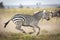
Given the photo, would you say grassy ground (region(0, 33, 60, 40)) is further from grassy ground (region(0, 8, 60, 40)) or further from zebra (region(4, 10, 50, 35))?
zebra (region(4, 10, 50, 35))

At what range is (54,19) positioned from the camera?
7.17 ft

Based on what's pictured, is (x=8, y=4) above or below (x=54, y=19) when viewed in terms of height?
above

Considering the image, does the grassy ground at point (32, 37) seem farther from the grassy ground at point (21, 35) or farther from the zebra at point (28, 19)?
the zebra at point (28, 19)

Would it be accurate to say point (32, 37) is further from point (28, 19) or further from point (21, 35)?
point (28, 19)

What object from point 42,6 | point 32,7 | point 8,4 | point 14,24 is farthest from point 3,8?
point 42,6

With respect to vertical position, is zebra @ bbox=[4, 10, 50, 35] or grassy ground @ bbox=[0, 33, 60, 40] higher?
zebra @ bbox=[4, 10, 50, 35]

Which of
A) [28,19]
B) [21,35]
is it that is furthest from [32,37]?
[28,19]

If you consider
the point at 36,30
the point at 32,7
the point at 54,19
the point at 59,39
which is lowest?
the point at 59,39

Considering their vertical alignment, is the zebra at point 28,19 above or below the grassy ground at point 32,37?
above

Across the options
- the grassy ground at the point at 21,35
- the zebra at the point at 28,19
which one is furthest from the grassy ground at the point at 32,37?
the zebra at the point at 28,19

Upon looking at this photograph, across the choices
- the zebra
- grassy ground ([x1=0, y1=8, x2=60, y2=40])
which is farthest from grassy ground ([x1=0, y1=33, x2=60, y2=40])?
the zebra

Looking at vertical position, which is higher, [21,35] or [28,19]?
[28,19]

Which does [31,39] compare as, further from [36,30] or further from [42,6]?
[42,6]

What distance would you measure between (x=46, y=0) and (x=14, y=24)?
59cm
